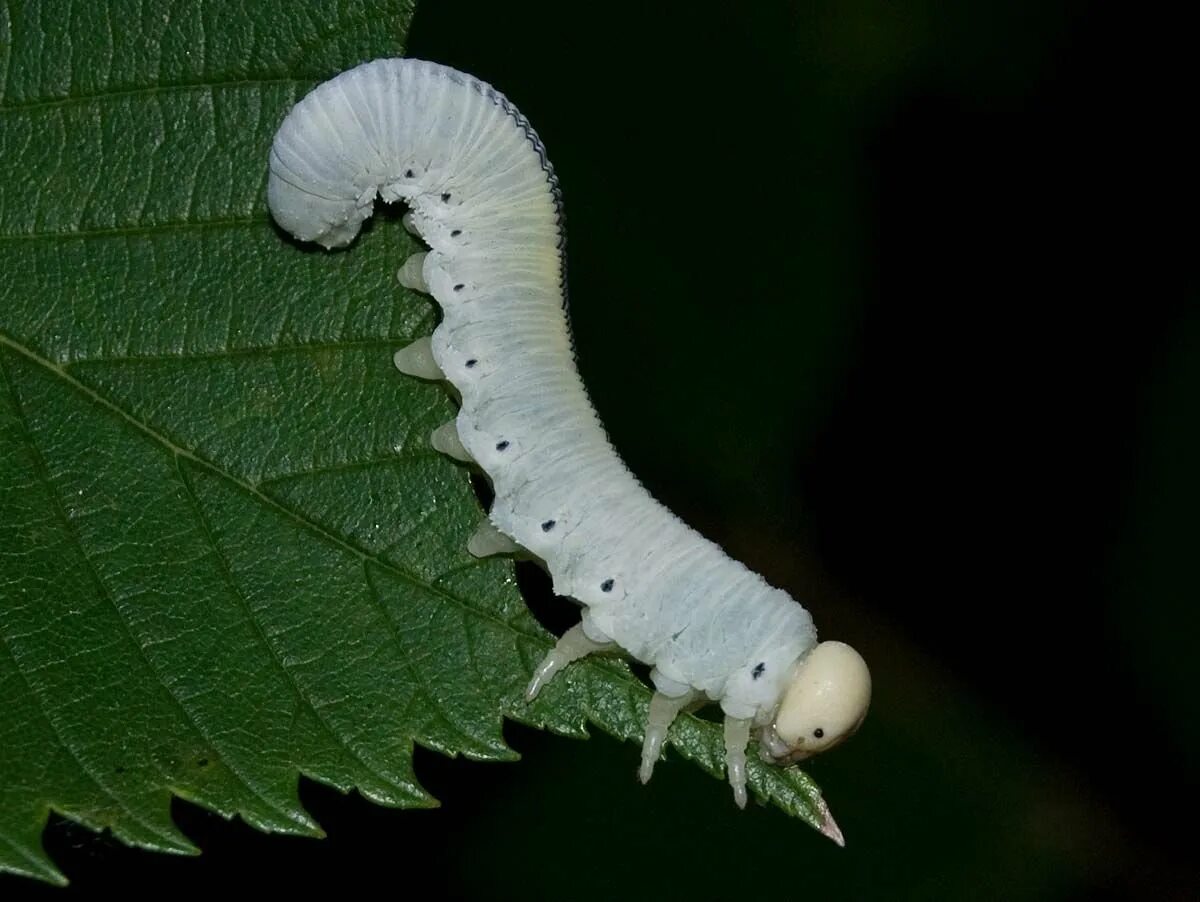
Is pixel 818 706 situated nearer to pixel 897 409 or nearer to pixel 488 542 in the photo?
pixel 488 542

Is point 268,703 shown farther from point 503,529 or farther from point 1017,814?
point 1017,814

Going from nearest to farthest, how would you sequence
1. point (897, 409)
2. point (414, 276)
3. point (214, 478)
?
point (214, 478)
point (414, 276)
point (897, 409)

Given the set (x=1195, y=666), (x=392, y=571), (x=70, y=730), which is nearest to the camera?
(x=70, y=730)

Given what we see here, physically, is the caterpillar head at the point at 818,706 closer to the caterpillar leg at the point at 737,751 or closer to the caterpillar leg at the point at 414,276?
the caterpillar leg at the point at 737,751

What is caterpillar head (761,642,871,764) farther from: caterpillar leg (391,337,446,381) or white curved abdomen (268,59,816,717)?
caterpillar leg (391,337,446,381)

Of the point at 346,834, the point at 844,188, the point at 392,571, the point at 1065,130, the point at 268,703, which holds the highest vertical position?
the point at 1065,130

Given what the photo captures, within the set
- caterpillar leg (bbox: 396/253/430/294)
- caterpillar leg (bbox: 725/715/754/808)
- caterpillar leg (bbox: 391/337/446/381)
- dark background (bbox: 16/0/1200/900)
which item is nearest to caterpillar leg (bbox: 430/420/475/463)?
caterpillar leg (bbox: 391/337/446/381)

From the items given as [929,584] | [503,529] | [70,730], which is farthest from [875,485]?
[70,730]

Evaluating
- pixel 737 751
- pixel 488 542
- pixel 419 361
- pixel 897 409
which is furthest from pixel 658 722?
pixel 897 409

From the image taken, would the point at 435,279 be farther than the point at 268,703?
Yes
